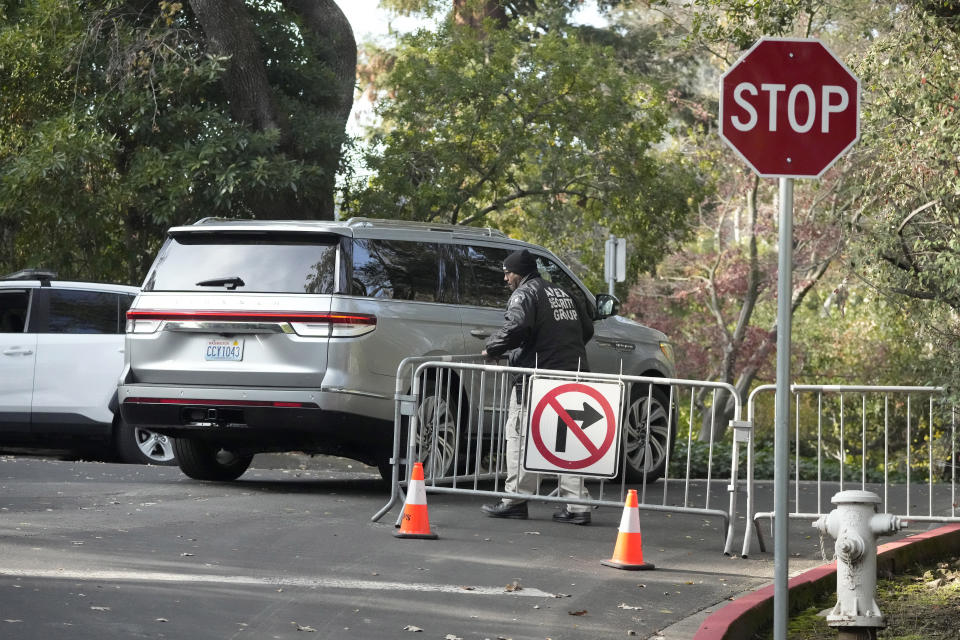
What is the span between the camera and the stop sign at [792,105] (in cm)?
604

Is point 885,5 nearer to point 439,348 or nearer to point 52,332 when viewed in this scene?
point 439,348

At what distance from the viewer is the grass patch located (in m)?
6.85

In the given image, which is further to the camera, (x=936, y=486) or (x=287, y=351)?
(x=936, y=486)

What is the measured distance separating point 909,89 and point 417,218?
8.78 m

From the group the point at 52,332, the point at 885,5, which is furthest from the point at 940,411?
the point at 52,332

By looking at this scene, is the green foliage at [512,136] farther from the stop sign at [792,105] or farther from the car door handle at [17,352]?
the stop sign at [792,105]

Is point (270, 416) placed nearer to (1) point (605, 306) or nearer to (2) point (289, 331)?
(2) point (289, 331)

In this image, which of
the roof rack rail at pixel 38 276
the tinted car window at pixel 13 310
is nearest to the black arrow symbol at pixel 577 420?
the roof rack rail at pixel 38 276

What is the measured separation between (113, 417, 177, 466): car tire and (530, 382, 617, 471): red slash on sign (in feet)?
19.3

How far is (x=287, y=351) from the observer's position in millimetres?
10422

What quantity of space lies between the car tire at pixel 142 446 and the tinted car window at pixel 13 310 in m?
1.40

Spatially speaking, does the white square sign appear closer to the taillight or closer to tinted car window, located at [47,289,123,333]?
the taillight

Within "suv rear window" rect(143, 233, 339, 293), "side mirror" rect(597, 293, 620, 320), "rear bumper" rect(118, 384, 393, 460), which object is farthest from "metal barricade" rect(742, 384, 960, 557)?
"suv rear window" rect(143, 233, 339, 293)

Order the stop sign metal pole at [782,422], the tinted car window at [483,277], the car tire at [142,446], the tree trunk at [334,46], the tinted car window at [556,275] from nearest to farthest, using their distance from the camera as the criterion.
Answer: the stop sign metal pole at [782,422], the tinted car window at [483,277], the tinted car window at [556,275], the car tire at [142,446], the tree trunk at [334,46]
